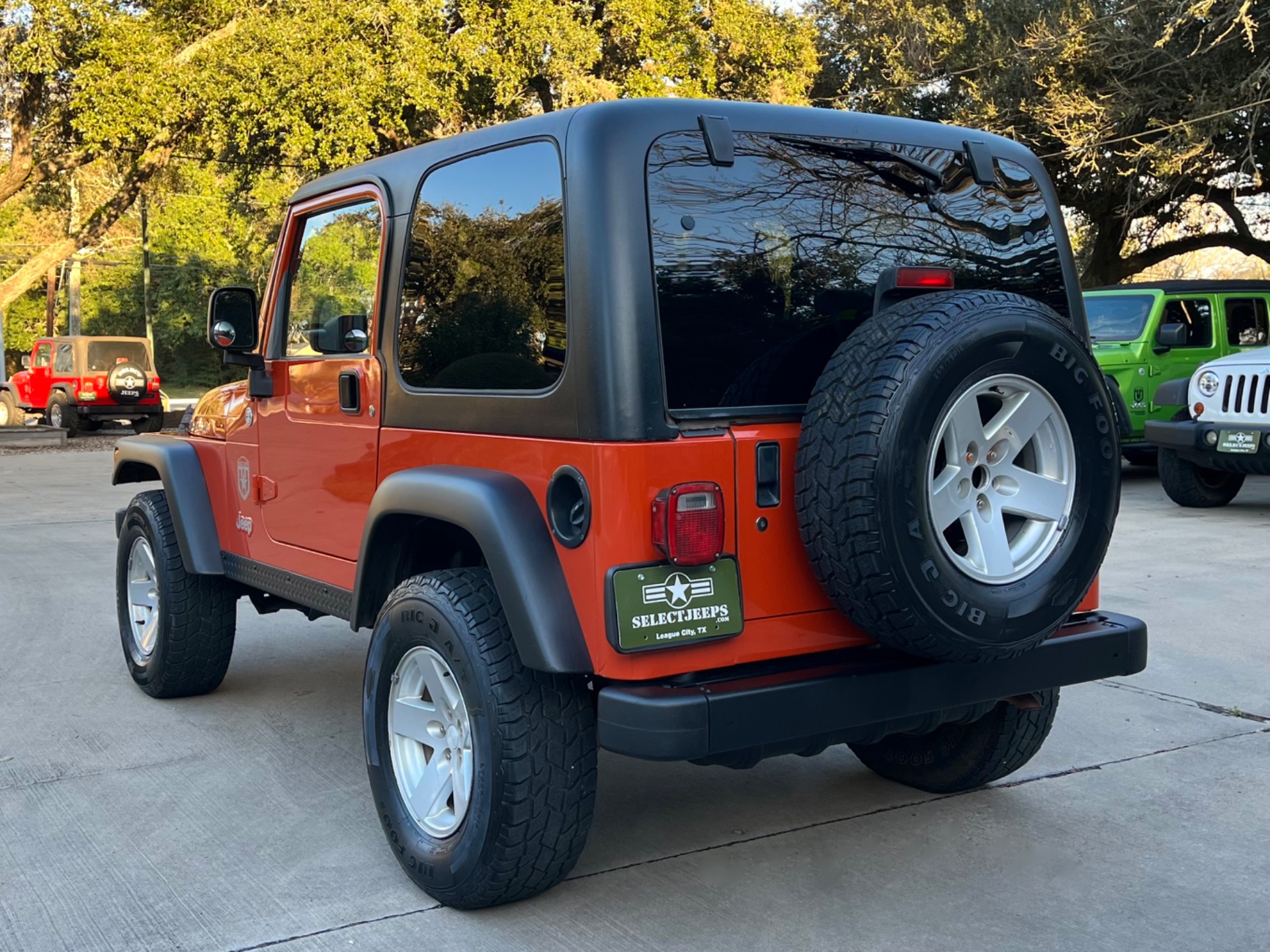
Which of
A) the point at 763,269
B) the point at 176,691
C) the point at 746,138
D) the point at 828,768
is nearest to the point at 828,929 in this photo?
the point at 828,768

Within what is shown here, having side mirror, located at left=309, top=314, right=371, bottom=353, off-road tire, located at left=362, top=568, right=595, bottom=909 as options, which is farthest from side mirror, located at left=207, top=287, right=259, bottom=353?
off-road tire, located at left=362, top=568, right=595, bottom=909

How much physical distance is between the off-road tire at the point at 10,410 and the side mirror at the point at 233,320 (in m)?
20.8

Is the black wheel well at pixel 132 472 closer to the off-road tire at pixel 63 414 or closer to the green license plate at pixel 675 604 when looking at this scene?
the green license plate at pixel 675 604

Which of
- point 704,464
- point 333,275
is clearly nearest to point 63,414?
point 333,275

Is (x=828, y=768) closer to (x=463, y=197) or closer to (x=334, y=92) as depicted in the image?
(x=463, y=197)

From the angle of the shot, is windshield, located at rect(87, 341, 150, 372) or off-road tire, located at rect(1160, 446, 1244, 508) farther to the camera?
windshield, located at rect(87, 341, 150, 372)

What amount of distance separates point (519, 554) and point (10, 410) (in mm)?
22913

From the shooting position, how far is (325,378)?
168 inches

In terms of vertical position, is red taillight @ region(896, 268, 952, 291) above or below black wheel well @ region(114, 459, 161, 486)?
above

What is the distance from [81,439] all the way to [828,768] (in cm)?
1975

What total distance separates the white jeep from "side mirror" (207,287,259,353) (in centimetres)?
827

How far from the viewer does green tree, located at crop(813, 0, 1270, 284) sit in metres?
16.1

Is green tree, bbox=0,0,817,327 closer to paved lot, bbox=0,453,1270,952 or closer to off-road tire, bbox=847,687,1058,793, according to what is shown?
paved lot, bbox=0,453,1270,952

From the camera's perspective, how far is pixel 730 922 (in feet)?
10.8
